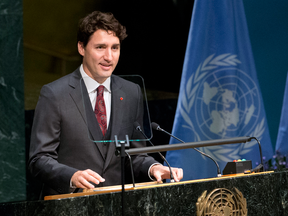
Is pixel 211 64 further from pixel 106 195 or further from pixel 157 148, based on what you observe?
pixel 106 195

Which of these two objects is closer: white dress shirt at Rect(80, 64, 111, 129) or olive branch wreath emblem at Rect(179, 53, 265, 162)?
white dress shirt at Rect(80, 64, 111, 129)

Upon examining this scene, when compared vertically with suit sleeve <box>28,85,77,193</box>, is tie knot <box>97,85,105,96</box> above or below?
above

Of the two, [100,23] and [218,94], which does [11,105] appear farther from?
[218,94]

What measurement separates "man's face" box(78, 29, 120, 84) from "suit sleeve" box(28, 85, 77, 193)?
1.10ft

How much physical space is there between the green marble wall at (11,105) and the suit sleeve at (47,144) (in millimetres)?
1346

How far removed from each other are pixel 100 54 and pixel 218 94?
1.43 meters

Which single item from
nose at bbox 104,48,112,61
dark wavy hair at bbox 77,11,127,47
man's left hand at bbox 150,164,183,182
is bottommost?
man's left hand at bbox 150,164,183,182

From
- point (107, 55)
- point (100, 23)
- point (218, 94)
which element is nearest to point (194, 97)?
point (218, 94)

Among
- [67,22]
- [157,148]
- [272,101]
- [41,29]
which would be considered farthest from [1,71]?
[272,101]

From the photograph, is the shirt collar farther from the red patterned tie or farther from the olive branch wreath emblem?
the olive branch wreath emblem

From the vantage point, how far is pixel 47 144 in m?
2.21

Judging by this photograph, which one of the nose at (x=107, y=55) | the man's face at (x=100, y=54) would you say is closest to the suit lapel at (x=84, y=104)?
the man's face at (x=100, y=54)

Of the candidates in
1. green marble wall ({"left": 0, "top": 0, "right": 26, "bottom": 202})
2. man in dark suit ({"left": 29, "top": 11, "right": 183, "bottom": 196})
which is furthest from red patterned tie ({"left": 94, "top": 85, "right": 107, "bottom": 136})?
green marble wall ({"left": 0, "top": 0, "right": 26, "bottom": 202})

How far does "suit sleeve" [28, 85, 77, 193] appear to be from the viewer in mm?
1949
